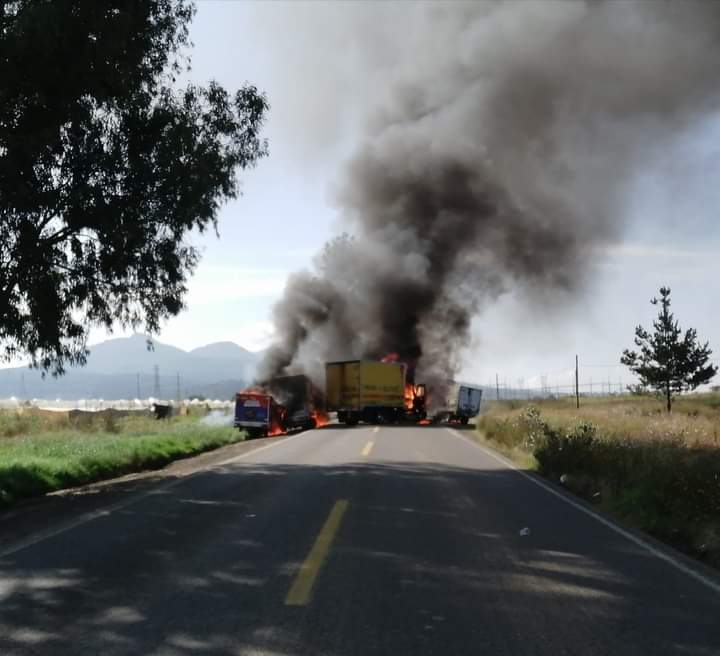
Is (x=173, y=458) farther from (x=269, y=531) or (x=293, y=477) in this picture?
(x=269, y=531)

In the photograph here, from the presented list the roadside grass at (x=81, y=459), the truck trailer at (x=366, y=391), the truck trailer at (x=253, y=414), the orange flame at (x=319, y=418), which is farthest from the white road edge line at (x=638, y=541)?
the truck trailer at (x=366, y=391)

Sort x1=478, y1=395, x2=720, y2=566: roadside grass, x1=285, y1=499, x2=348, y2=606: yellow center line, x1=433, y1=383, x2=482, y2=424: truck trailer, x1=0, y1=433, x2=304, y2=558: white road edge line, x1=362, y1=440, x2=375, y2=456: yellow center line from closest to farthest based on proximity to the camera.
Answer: x1=285, y1=499, x2=348, y2=606: yellow center line → x1=0, y1=433, x2=304, y2=558: white road edge line → x1=478, y1=395, x2=720, y2=566: roadside grass → x1=362, y1=440, x2=375, y2=456: yellow center line → x1=433, y1=383, x2=482, y2=424: truck trailer

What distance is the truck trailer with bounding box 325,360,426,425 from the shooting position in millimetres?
38312

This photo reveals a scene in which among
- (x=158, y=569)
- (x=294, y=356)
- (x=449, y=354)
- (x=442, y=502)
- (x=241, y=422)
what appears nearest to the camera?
(x=158, y=569)

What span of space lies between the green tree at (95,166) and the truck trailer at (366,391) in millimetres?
24227

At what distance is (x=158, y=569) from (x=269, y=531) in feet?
5.83

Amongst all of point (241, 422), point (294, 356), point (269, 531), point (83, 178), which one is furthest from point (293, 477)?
point (294, 356)

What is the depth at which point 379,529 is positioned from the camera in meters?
8.05

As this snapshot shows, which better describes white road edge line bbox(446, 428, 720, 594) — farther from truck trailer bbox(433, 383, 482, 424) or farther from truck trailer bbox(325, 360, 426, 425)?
truck trailer bbox(433, 383, 482, 424)

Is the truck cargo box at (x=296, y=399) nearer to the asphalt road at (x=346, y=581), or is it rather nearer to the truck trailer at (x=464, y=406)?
the truck trailer at (x=464, y=406)

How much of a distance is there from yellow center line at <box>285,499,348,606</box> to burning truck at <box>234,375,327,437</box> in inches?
829

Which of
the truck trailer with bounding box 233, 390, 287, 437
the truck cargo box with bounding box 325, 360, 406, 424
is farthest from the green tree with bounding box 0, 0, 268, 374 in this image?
the truck cargo box with bounding box 325, 360, 406, 424

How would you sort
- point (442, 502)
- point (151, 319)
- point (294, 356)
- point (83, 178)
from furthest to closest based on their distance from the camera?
point (294, 356), point (151, 319), point (83, 178), point (442, 502)

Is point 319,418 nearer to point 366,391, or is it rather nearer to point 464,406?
point 366,391
